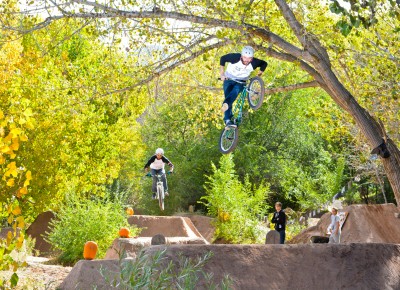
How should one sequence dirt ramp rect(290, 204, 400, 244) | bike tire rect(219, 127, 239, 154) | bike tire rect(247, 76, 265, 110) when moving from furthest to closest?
dirt ramp rect(290, 204, 400, 244)
bike tire rect(219, 127, 239, 154)
bike tire rect(247, 76, 265, 110)

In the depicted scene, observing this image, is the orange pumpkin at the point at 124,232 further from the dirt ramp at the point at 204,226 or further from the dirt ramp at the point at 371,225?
the dirt ramp at the point at 204,226

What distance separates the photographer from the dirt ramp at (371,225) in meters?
21.0

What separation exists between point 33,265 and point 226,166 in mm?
10316

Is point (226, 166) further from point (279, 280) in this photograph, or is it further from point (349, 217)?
point (279, 280)

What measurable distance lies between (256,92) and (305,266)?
2400 mm

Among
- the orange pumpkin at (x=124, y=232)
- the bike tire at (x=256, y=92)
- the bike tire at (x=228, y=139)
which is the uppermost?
the bike tire at (x=256, y=92)

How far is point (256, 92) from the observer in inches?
385

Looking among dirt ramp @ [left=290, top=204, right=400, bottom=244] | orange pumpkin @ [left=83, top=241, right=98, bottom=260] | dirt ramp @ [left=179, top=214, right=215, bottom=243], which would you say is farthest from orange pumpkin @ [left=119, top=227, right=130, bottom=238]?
dirt ramp @ [left=179, top=214, right=215, bottom=243]

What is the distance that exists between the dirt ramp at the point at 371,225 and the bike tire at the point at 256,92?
1169 cm

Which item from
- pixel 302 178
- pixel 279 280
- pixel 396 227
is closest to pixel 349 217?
pixel 396 227

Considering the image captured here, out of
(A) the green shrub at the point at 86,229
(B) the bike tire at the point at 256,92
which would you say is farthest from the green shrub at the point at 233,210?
(B) the bike tire at the point at 256,92

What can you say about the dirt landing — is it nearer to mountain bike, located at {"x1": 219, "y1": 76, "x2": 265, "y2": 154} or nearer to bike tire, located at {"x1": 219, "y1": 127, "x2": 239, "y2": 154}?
mountain bike, located at {"x1": 219, "y1": 76, "x2": 265, "y2": 154}

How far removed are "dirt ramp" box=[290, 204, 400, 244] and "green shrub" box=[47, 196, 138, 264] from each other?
651 cm

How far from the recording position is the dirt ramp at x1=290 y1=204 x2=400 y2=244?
827 inches
